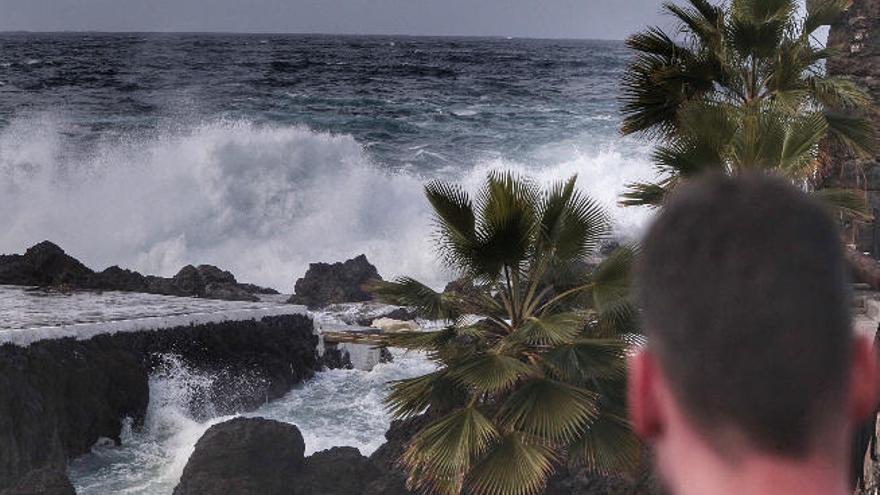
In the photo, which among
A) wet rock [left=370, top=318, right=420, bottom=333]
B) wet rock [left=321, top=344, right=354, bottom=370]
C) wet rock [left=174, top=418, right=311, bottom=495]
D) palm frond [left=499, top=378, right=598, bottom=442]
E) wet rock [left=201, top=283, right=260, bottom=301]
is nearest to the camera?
palm frond [left=499, top=378, right=598, bottom=442]

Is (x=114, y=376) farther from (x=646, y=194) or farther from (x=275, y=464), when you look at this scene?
(x=646, y=194)

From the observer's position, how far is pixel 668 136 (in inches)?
488

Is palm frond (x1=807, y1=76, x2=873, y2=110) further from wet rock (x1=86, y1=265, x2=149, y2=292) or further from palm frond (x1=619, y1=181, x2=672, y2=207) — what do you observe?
wet rock (x1=86, y1=265, x2=149, y2=292)

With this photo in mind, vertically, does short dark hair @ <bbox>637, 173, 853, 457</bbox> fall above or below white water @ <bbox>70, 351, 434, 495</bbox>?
above

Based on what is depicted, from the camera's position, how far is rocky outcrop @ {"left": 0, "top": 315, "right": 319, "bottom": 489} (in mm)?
15320

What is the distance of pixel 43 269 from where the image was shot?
23.6m

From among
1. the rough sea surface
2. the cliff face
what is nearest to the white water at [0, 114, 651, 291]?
the rough sea surface

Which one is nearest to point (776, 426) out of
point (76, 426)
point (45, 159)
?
point (76, 426)

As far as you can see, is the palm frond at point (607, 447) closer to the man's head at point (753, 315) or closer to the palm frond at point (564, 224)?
the palm frond at point (564, 224)

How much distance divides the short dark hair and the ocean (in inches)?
1228

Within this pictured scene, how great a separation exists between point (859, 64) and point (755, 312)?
1671 centimetres

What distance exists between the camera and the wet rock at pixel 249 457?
13258 millimetres

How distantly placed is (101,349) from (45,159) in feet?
130

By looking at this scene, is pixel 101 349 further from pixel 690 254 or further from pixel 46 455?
pixel 690 254
